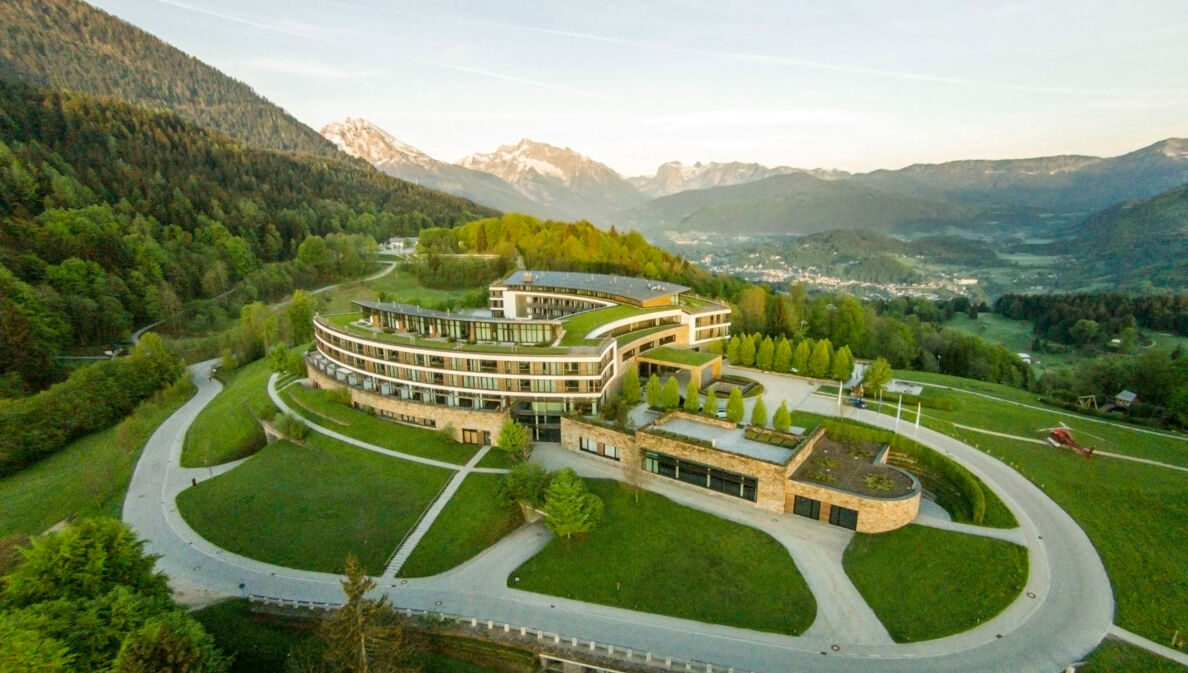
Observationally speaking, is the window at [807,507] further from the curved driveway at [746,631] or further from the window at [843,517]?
the curved driveway at [746,631]

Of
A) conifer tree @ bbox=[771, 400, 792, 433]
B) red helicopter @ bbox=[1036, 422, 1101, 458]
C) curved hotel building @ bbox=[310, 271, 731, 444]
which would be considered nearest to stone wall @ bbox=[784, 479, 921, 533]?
conifer tree @ bbox=[771, 400, 792, 433]

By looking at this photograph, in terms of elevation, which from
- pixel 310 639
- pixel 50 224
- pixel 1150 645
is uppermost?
pixel 50 224

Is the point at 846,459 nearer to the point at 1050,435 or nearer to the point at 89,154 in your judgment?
the point at 1050,435

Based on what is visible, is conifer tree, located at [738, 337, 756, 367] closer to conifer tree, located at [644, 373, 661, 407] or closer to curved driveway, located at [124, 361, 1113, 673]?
conifer tree, located at [644, 373, 661, 407]

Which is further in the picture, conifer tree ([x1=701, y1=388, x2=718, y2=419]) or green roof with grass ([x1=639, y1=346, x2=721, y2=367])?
green roof with grass ([x1=639, y1=346, x2=721, y2=367])

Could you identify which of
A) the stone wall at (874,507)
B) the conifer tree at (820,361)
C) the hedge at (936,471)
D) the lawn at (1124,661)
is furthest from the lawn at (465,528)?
the conifer tree at (820,361)

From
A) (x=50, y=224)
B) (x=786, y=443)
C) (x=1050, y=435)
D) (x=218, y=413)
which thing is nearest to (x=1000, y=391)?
(x=1050, y=435)
